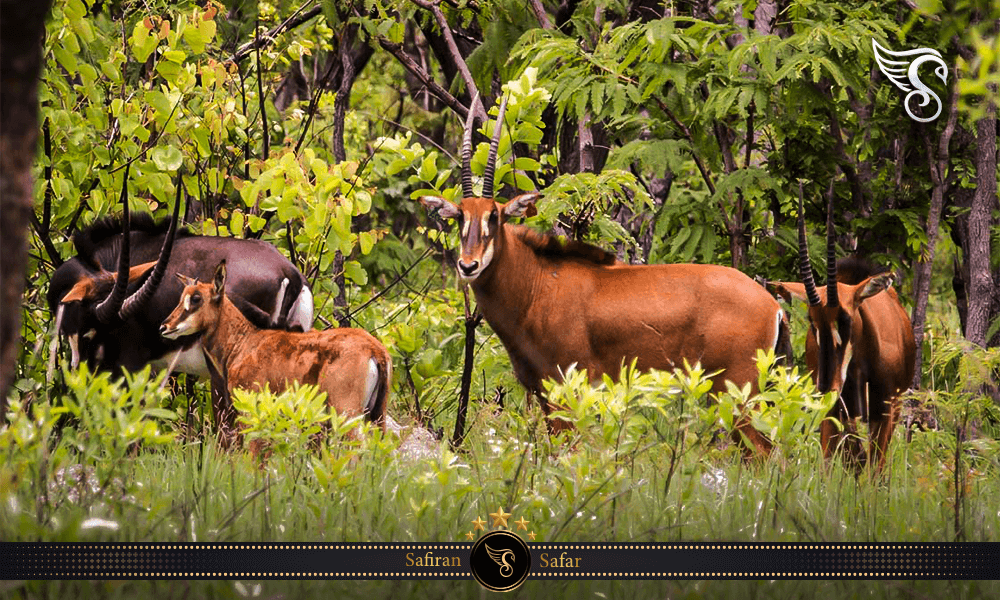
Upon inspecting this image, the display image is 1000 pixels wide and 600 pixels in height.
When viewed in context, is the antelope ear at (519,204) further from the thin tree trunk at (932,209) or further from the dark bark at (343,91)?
the dark bark at (343,91)

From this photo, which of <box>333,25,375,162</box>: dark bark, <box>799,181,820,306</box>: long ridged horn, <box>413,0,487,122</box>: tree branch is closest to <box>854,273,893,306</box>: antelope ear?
<box>799,181,820,306</box>: long ridged horn

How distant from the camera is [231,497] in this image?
11.3 feet

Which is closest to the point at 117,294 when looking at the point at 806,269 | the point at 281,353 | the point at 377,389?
the point at 281,353

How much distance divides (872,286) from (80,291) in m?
3.43

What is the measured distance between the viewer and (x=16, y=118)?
205cm

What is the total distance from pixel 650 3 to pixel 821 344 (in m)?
3.73

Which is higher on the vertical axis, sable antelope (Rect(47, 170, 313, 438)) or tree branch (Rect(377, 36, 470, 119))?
tree branch (Rect(377, 36, 470, 119))

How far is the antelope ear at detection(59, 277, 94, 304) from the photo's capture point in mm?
4715

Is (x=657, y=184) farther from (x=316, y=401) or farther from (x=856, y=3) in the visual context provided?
(x=316, y=401)

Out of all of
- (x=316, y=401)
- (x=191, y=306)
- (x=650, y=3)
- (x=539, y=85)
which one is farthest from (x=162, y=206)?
(x=650, y=3)

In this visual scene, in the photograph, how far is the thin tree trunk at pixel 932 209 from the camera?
5.68 meters

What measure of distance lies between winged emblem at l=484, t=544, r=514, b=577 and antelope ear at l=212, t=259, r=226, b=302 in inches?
97.0

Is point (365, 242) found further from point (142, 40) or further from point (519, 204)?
point (142, 40)

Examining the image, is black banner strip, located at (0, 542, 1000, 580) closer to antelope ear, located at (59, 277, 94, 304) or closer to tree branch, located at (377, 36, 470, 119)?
antelope ear, located at (59, 277, 94, 304)
